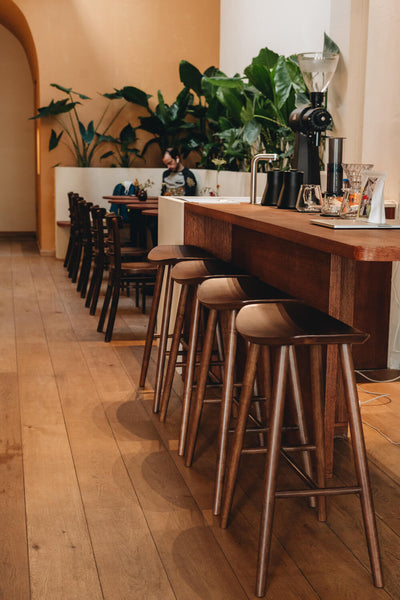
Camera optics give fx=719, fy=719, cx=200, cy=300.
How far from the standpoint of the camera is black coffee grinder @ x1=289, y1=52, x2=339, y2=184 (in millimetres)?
3322

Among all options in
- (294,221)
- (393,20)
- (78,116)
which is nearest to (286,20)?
(393,20)

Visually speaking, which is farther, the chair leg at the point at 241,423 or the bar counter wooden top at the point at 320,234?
the chair leg at the point at 241,423

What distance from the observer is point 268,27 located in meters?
7.13

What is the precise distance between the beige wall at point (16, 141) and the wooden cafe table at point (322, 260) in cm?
852

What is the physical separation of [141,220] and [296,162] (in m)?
3.39

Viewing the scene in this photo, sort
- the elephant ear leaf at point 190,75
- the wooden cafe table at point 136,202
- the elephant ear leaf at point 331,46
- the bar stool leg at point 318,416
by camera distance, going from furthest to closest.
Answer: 1. the elephant ear leaf at point 190,75
2. the wooden cafe table at point 136,202
3. the elephant ear leaf at point 331,46
4. the bar stool leg at point 318,416

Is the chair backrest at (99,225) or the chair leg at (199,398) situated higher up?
the chair backrest at (99,225)

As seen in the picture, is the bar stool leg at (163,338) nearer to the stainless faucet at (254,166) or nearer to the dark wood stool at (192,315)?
the dark wood stool at (192,315)

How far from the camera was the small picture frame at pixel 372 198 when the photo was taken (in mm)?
2438

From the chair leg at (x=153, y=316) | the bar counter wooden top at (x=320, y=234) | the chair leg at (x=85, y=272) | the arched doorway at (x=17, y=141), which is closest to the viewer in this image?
the bar counter wooden top at (x=320, y=234)

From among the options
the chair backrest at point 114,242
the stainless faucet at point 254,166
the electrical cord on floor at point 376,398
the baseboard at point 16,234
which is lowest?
the electrical cord on floor at point 376,398

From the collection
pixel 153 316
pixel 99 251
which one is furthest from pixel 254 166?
pixel 99 251

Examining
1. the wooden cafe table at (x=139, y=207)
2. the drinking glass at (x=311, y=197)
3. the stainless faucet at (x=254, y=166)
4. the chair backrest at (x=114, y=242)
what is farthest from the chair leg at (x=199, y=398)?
the wooden cafe table at (x=139, y=207)

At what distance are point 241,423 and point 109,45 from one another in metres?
7.97
